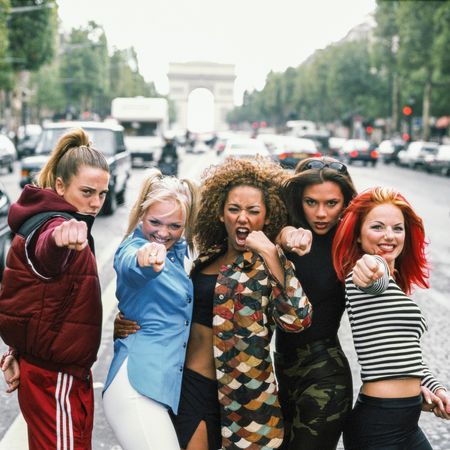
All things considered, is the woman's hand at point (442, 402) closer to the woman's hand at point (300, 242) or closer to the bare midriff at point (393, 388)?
the bare midriff at point (393, 388)

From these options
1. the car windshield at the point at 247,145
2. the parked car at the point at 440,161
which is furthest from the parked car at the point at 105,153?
the parked car at the point at 440,161

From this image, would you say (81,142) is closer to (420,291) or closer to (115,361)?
(115,361)

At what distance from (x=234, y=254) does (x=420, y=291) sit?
6640 mm

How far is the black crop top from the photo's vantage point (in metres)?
3.07

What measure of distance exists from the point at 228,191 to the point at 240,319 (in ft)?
1.77

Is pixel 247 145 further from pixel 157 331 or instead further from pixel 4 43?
pixel 157 331

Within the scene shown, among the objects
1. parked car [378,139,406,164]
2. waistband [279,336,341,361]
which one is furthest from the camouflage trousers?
parked car [378,139,406,164]

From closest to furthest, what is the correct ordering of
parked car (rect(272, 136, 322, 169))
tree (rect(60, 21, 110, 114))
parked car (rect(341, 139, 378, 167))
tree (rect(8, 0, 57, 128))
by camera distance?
parked car (rect(272, 136, 322, 169)) < tree (rect(8, 0, 57, 128)) < parked car (rect(341, 139, 378, 167)) < tree (rect(60, 21, 110, 114))

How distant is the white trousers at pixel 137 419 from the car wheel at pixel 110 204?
515 inches

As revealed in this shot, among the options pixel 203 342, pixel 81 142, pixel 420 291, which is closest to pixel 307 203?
pixel 203 342

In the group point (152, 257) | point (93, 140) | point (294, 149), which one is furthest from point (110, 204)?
point (152, 257)

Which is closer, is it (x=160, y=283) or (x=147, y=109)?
(x=160, y=283)

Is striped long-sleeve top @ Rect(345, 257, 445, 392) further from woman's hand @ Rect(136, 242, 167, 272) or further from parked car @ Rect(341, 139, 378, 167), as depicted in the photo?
parked car @ Rect(341, 139, 378, 167)

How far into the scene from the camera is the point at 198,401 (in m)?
3.05
